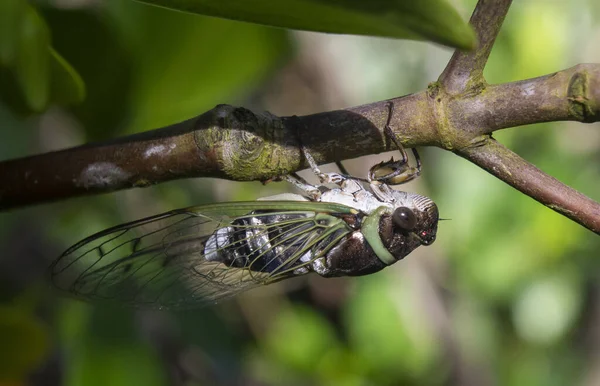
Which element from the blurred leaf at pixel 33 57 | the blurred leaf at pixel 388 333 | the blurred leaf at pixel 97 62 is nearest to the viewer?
the blurred leaf at pixel 33 57

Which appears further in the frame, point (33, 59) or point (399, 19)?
point (33, 59)

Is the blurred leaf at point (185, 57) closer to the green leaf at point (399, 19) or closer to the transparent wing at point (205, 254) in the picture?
the transparent wing at point (205, 254)

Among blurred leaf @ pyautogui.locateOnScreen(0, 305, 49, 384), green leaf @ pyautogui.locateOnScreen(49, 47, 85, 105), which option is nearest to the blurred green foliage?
blurred leaf @ pyautogui.locateOnScreen(0, 305, 49, 384)

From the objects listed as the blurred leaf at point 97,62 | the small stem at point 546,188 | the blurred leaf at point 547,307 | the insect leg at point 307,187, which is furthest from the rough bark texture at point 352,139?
the blurred leaf at point 547,307

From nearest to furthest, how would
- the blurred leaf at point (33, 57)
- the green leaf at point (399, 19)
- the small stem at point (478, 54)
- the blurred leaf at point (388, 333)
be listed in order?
1. the green leaf at point (399, 19)
2. the small stem at point (478, 54)
3. the blurred leaf at point (33, 57)
4. the blurred leaf at point (388, 333)

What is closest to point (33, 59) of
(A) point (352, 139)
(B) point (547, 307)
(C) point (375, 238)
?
(A) point (352, 139)

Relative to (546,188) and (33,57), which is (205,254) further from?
(546,188)
